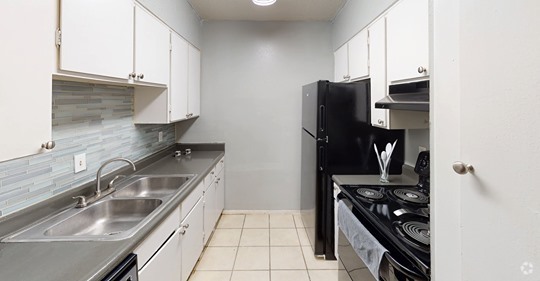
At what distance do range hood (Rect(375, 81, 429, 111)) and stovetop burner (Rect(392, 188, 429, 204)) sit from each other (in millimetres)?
621

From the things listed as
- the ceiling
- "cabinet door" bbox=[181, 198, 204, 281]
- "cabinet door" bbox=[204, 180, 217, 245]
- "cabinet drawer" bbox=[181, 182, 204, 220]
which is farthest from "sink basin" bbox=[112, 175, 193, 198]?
the ceiling

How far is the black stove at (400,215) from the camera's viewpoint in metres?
1.08

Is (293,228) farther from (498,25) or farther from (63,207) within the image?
(498,25)

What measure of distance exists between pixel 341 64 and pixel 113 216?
2639 millimetres

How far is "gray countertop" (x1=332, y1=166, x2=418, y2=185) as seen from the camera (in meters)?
2.16

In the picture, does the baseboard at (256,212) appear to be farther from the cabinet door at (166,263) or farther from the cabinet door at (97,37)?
the cabinet door at (97,37)

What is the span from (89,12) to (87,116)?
2.60 feet

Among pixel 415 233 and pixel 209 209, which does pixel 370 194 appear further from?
pixel 209 209

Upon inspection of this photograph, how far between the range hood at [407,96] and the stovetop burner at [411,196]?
621 mm

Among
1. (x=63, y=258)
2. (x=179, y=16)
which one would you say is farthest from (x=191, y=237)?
(x=179, y=16)

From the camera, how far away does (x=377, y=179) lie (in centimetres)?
227

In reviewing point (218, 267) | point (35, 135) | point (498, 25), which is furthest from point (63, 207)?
point (498, 25)

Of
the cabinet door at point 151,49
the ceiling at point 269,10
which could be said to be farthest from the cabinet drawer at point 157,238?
the ceiling at point 269,10

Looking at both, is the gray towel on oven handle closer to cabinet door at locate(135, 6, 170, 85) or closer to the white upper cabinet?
the white upper cabinet
